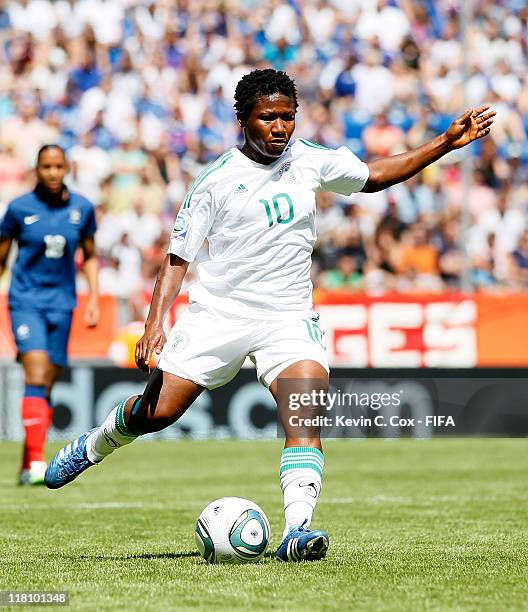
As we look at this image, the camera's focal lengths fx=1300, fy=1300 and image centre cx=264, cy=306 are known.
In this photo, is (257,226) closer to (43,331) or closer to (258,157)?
(258,157)

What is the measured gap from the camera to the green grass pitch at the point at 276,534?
16.3ft

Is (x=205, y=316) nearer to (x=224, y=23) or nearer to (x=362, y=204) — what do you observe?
(x=362, y=204)

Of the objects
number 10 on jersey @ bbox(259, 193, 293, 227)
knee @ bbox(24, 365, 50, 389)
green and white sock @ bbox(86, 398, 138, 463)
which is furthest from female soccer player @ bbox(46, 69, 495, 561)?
knee @ bbox(24, 365, 50, 389)

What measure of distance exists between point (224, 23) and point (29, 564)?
15.9 meters

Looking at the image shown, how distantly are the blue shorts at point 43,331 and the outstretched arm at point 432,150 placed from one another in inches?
179

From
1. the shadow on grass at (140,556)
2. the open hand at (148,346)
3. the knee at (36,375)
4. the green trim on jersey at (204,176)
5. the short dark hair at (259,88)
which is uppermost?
the short dark hair at (259,88)

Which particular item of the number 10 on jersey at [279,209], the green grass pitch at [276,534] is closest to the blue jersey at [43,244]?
the green grass pitch at [276,534]

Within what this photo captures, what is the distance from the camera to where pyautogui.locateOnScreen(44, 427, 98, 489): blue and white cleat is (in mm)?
6645

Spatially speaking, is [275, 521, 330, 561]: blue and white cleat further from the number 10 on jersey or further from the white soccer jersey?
the number 10 on jersey

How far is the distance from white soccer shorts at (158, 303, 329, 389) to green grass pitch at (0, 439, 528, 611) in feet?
2.96

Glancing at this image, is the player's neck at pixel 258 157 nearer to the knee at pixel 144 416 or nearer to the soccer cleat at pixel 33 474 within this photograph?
the knee at pixel 144 416

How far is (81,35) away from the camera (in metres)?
20.0

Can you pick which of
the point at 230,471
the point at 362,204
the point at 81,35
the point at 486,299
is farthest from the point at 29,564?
the point at 81,35

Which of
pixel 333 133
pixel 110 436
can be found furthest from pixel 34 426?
pixel 333 133
